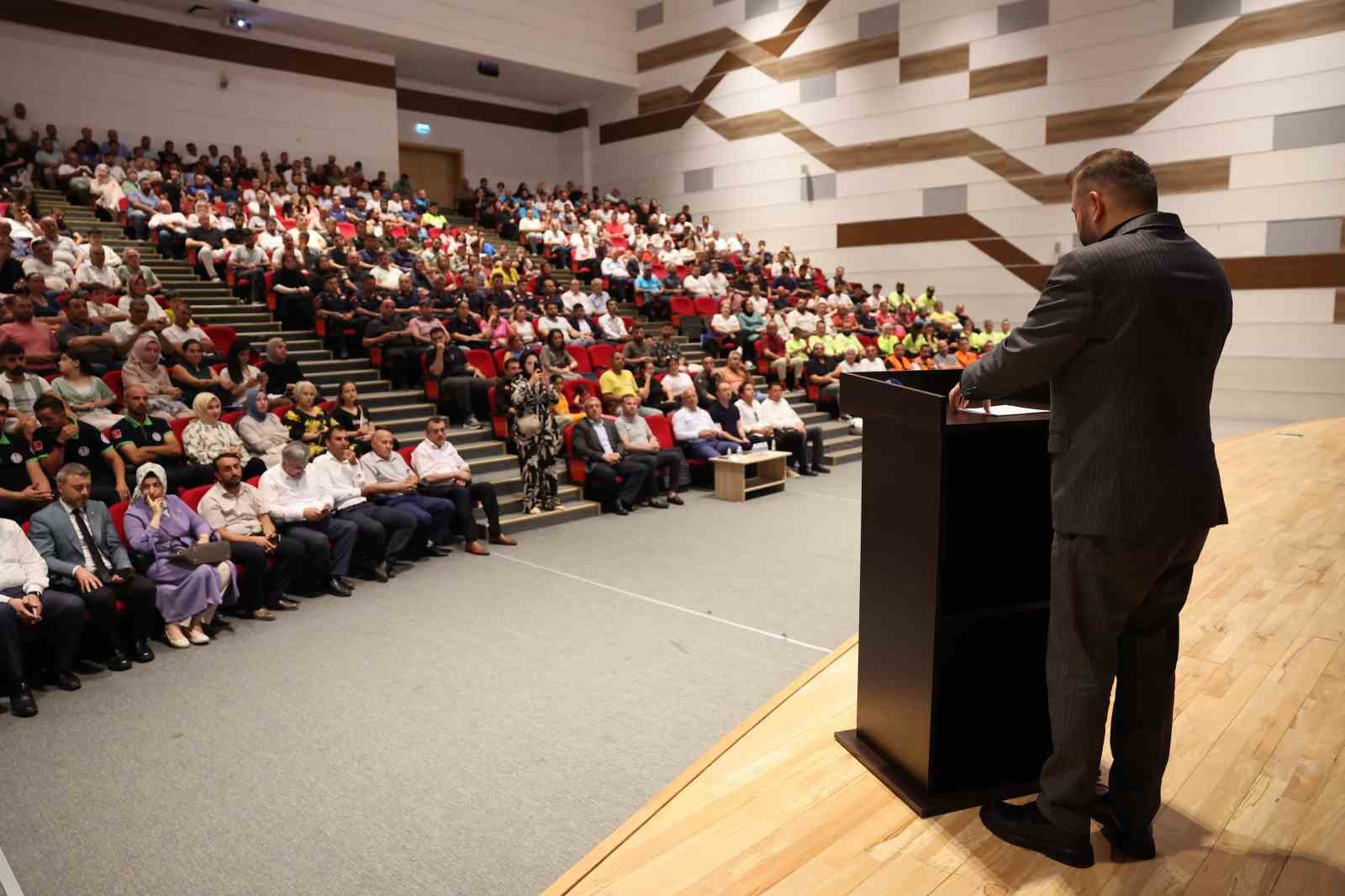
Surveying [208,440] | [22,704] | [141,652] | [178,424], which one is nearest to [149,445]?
[208,440]

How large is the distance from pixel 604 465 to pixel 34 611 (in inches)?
139

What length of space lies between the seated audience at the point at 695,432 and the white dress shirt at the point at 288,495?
10.4 ft

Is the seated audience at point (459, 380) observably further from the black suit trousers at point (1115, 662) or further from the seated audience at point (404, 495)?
the black suit trousers at point (1115, 662)

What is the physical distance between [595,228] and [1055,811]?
12164mm

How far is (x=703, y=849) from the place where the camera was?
1.75m

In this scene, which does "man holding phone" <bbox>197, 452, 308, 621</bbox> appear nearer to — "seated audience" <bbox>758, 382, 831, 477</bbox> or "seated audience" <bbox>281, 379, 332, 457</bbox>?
"seated audience" <bbox>281, 379, 332, 457</bbox>

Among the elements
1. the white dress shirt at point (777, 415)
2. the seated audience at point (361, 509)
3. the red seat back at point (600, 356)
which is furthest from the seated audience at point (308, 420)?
the white dress shirt at point (777, 415)

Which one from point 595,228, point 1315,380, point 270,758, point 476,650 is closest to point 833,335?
point 595,228

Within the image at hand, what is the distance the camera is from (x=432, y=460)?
517cm

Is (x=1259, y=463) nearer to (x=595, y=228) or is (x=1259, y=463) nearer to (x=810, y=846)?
(x=810, y=846)

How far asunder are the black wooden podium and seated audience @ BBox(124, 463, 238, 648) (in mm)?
3025

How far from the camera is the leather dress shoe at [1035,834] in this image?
63.0 inches

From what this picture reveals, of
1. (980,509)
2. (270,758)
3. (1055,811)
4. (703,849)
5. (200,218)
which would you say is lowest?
(270,758)

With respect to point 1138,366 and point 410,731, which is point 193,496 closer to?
point 410,731
